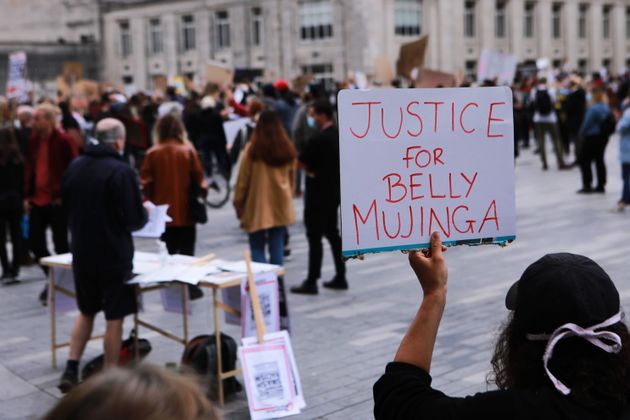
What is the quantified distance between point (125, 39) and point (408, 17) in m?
20.1

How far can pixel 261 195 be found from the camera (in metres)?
8.41

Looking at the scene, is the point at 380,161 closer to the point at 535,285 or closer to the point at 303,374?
the point at 535,285

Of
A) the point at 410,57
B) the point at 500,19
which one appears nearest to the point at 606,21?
the point at 500,19

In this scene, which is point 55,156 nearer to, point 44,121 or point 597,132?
point 44,121

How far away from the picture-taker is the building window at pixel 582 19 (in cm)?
5438

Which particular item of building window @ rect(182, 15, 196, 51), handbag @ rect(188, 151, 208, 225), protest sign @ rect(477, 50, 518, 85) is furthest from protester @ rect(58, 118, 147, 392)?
building window @ rect(182, 15, 196, 51)

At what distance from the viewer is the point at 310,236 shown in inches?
343

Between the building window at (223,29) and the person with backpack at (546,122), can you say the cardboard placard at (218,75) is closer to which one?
the person with backpack at (546,122)

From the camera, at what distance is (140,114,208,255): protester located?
8.20 meters

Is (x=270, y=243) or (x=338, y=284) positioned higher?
(x=270, y=243)

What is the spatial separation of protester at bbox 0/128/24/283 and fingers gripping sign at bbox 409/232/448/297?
790cm

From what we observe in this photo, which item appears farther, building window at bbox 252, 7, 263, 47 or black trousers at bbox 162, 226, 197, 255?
building window at bbox 252, 7, 263, 47

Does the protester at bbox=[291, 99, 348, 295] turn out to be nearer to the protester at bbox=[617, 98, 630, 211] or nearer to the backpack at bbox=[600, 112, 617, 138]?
the protester at bbox=[617, 98, 630, 211]

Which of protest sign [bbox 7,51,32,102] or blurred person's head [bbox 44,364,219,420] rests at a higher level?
protest sign [bbox 7,51,32,102]
